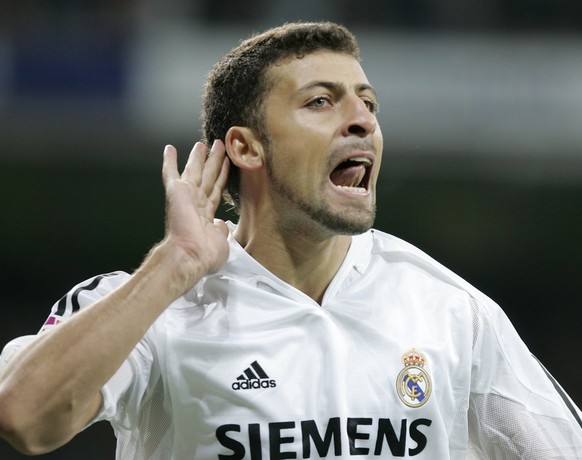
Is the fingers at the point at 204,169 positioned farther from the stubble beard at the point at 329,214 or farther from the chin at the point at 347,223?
the chin at the point at 347,223

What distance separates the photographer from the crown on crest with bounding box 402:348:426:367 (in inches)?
113

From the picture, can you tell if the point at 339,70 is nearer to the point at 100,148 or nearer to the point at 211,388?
the point at 211,388

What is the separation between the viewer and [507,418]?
9.46 feet

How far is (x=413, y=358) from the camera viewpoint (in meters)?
2.89

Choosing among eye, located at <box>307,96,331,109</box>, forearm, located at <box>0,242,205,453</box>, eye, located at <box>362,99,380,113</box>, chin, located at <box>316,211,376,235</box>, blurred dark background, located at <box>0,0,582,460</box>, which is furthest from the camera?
blurred dark background, located at <box>0,0,582,460</box>

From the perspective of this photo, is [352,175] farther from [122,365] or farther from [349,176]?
[122,365]

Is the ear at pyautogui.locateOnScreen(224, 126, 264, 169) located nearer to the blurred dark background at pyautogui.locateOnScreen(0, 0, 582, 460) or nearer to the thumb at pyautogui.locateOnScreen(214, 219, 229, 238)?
the thumb at pyautogui.locateOnScreen(214, 219, 229, 238)

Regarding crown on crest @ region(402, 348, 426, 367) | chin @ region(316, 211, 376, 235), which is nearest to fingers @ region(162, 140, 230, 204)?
chin @ region(316, 211, 376, 235)

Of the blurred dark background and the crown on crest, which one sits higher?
the crown on crest

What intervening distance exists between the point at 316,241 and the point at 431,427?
686mm

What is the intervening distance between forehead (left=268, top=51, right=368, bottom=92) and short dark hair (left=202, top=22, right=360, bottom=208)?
23 millimetres

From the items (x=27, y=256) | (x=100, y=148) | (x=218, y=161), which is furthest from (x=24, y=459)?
(x=218, y=161)

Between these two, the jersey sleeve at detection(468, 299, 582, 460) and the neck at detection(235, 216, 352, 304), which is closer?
the jersey sleeve at detection(468, 299, 582, 460)

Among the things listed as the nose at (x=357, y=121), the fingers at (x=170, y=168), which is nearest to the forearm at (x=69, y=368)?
the fingers at (x=170, y=168)
